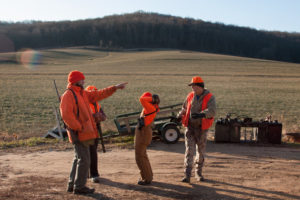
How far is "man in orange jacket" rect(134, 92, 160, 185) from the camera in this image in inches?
242

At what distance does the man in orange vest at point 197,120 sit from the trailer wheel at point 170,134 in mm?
2969

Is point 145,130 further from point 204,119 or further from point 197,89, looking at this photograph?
point 197,89

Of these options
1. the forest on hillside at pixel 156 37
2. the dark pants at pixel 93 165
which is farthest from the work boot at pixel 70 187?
the forest on hillside at pixel 156 37


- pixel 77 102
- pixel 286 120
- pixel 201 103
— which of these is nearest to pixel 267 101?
pixel 286 120

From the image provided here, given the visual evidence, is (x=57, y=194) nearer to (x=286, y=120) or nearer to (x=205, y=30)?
(x=286, y=120)

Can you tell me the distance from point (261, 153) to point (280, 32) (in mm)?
185072

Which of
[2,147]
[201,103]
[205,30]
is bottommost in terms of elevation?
[2,147]

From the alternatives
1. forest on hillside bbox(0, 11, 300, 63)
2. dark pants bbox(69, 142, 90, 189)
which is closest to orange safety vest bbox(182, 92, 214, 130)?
dark pants bbox(69, 142, 90, 189)

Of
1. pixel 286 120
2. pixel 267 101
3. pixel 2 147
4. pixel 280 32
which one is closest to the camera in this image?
pixel 2 147

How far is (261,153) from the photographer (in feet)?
28.9

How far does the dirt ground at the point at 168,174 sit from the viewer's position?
232 inches

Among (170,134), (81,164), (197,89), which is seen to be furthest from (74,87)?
(170,134)

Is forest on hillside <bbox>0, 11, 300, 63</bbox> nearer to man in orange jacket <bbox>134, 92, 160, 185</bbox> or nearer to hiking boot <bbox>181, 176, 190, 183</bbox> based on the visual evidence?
man in orange jacket <bbox>134, 92, 160, 185</bbox>

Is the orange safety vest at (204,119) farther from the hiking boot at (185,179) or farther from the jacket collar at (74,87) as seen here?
the jacket collar at (74,87)
